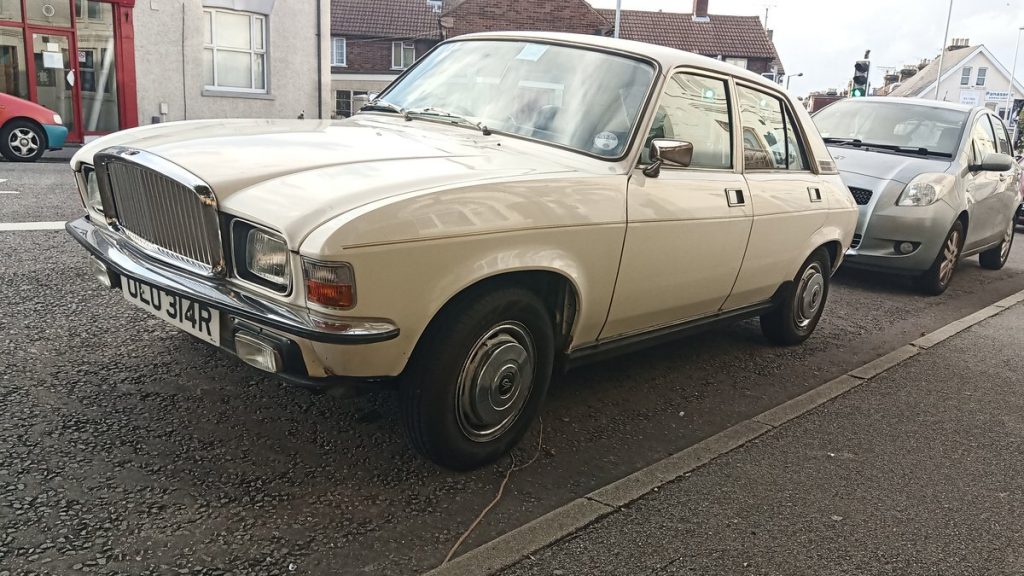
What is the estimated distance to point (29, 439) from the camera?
Answer: 3.23 meters

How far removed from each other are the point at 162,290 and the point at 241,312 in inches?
18.7

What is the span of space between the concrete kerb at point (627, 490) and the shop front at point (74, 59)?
1815 cm

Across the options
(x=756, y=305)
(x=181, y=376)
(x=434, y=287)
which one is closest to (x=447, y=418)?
(x=434, y=287)

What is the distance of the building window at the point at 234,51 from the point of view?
20.6 meters

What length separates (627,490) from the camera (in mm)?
3283

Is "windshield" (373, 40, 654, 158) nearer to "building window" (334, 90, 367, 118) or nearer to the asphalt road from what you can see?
the asphalt road

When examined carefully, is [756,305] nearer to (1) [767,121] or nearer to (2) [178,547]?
(1) [767,121]

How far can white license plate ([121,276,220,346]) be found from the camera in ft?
9.72

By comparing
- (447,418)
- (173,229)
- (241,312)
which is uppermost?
(173,229)

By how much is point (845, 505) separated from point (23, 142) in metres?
14.3

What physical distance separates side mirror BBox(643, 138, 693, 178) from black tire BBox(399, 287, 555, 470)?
0.90 metres

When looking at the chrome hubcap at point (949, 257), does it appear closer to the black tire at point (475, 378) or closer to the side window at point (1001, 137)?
the side window at point (1001, 137)

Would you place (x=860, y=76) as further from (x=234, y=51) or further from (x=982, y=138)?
(x=234, y=51)

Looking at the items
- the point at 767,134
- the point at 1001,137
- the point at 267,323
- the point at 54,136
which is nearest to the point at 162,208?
the point at 267,323
